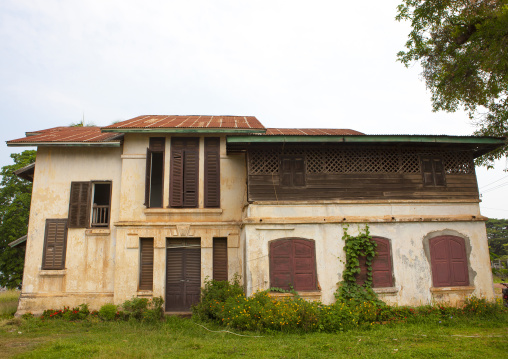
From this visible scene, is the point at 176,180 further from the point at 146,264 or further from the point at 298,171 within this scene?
the point at 298,171

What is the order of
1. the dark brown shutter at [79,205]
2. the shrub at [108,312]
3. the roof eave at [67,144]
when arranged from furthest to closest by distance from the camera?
the dark brown shutter at [79,205]
the roof eave at [67,144]
the shrub at [108,312]

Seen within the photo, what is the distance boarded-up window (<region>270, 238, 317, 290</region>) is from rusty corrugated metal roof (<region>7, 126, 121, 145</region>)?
664 centimetres

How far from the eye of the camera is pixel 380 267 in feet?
33.6

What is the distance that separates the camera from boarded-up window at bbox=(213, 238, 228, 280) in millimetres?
11734

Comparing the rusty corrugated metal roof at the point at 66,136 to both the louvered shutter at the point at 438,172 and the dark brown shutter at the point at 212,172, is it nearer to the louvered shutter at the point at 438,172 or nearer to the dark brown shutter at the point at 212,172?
the dark brown shutter at the point at 212,172

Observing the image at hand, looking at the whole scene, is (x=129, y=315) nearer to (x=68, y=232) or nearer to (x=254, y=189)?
(x=68, y=232)

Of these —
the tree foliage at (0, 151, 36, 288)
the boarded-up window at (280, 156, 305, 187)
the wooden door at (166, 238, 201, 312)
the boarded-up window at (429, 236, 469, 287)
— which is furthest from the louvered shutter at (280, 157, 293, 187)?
the tree foliage at (0, 151, 36, 288)

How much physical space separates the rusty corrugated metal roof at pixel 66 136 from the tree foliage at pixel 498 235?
37787mm

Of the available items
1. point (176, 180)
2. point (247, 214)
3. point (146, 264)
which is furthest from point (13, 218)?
point (247, 214)

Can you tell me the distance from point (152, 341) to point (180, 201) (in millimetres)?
4629

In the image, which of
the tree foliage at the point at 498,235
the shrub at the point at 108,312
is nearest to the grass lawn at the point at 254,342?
the shrub at the point at 108,312

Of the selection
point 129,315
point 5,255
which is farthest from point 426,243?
point 5,255

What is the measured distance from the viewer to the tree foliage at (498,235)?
36519 mm

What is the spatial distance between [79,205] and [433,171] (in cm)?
1151
